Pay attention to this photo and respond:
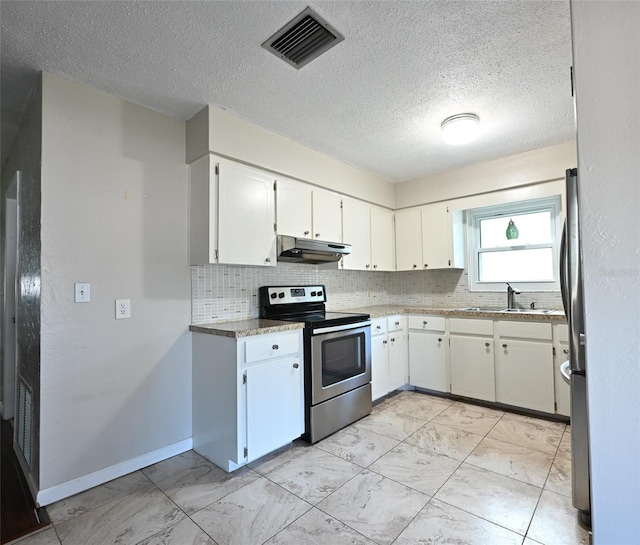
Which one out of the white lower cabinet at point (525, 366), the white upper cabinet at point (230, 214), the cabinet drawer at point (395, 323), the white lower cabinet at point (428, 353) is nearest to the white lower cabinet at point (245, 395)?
the white upper cabinet at point (230, 214)

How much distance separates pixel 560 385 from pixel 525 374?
25 centimetres

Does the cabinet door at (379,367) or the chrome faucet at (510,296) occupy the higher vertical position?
the chrome faucet at (510,296)

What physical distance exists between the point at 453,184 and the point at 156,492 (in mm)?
3663

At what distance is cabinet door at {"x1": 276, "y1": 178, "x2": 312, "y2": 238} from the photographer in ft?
9.21

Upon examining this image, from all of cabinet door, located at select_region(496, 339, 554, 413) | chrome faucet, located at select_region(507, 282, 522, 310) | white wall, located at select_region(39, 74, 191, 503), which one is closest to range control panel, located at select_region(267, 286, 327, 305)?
white wall, located at select_region(39, 74, 191, 503)

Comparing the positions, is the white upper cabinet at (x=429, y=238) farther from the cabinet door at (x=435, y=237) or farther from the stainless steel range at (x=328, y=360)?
the stainless steel range at (x=328, y=360)

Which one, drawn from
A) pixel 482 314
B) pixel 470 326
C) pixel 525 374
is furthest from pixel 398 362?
pixel 525 374

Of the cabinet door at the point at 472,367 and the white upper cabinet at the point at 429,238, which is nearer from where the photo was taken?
the cabinet door at the point at 472,367

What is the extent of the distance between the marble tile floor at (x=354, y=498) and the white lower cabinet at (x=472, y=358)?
0.60 meters

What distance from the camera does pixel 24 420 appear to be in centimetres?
217

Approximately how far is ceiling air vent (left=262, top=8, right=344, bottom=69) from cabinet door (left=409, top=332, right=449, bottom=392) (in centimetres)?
273

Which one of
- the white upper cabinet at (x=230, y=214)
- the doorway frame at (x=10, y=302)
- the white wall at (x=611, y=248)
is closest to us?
the white wall at (x=611, y=248)

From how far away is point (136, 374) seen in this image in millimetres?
2221

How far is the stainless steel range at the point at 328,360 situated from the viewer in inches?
99.9
